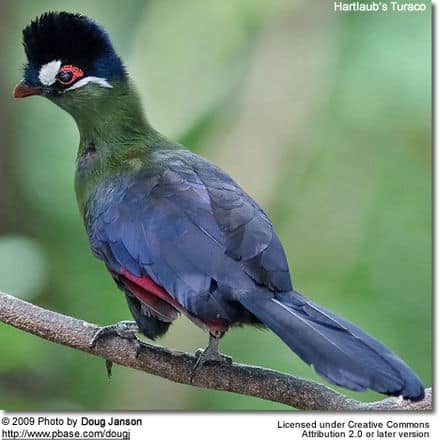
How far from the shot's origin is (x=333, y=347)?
3.32 m

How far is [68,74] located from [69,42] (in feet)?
0.54

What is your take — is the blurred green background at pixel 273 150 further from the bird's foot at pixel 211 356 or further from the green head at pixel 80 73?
the bird's foot at pixel 211 356

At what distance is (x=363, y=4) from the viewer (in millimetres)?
5547

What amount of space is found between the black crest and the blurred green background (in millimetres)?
1063

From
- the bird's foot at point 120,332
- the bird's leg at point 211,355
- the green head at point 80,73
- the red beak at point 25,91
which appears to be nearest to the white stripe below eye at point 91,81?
the green head at point 80,73

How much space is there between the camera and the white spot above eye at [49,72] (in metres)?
4.44

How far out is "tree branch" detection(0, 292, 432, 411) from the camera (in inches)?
142

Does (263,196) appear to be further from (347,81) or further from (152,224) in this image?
(152,224)

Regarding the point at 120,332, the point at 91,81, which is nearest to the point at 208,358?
the point at 120,332

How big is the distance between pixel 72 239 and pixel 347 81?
2050 mm

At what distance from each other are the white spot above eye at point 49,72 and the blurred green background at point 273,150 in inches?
40.5

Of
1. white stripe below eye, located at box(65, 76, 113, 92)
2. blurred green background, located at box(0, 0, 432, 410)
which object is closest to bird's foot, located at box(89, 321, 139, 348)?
blurred green background, located at box(0, 0, 432, 410)

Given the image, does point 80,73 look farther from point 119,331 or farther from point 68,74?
point 119,331

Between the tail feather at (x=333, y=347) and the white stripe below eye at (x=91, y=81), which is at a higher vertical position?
the white stripe below eye at (x=91, y=81)
